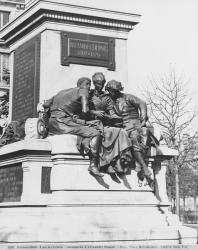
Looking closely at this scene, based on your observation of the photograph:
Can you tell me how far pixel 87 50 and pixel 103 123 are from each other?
78.2 inches

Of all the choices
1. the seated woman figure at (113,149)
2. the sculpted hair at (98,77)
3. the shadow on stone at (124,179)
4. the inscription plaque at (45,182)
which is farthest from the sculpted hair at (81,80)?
the shadow on stone at (124,179)

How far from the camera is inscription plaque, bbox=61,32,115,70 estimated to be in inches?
517

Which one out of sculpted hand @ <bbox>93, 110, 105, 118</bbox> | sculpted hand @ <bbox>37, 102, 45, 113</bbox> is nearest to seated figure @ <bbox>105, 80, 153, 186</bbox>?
Result: sculpted hand @ <bbox>93, 110, 105, 118</bbox>

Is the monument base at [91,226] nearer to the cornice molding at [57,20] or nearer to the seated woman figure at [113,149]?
the seated woman figure at [113,149]

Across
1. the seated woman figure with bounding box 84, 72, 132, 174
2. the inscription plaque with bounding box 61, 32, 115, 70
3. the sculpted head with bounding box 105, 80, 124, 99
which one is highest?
the inscription plaque with bounding box 61, 32, 115, 70

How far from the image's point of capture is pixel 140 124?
1239 cm

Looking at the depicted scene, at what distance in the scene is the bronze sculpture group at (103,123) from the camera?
11.5m

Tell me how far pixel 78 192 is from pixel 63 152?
2.82 ft

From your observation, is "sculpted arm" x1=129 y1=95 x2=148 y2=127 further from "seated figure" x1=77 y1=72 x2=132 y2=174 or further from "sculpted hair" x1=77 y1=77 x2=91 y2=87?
"sculpted hair" x1=77 y1=77 x2=91 y2=87

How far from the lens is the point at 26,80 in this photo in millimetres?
13758

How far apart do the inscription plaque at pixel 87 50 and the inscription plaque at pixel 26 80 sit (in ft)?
2.25

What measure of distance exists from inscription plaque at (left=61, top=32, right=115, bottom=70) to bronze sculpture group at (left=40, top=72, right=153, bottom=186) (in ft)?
2.96

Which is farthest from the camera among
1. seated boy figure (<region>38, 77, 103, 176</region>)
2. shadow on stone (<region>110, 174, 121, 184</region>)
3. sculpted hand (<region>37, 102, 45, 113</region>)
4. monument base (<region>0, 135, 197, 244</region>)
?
sculpted hand (<region>37, 102, 45, 113</region>)

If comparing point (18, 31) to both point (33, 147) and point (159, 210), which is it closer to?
point (33, 147)
